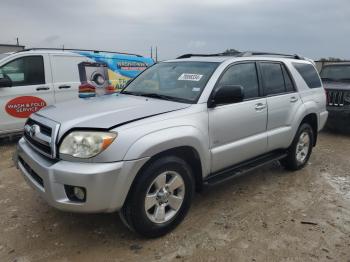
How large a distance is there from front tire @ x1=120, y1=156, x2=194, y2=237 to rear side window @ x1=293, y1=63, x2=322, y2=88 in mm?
2735

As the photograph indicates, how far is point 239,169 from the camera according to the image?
3797 millimetres

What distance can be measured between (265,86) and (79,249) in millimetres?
2872

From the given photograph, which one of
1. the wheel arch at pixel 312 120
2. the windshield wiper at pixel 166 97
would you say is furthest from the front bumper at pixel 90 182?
the wheel arch at pixel 312 120

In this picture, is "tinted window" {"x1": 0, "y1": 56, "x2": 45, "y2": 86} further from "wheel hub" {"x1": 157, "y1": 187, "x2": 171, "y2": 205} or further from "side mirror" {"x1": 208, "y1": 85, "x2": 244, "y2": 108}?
"wheel hub" {"x1": 157, "y1": 187, "x2": 171, "y2": 205}

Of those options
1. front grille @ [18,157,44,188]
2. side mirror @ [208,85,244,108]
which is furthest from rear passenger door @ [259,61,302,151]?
front grille @ [18,157,44,188]

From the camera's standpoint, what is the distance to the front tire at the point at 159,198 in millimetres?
2777

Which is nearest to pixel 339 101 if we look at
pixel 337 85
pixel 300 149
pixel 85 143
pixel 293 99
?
pixel 337 85

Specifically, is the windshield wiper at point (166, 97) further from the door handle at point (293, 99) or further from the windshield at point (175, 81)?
the door handle at point (293, 99)

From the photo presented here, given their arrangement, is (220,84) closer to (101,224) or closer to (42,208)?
(101,224)

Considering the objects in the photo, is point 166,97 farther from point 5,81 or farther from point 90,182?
point 5,81

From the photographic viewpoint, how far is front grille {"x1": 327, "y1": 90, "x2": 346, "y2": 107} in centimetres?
737

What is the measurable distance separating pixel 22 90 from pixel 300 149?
5019 mm

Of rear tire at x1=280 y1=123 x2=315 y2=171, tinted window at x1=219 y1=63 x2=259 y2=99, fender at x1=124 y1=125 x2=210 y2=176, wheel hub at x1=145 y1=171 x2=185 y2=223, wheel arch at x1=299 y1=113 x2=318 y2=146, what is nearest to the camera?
fender at x1=124 y1=125 x2=210 y2=176

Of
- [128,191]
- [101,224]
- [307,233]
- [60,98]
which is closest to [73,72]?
[60,98]
